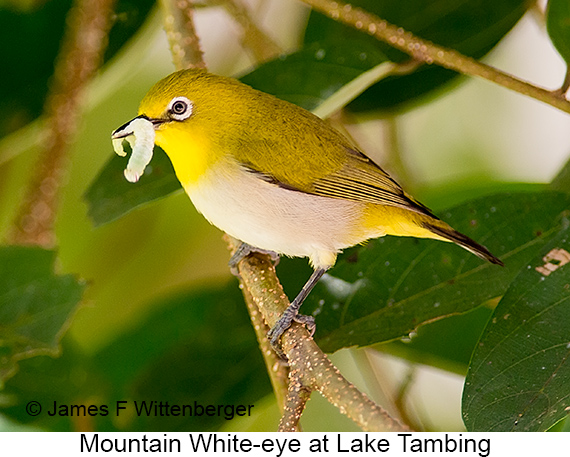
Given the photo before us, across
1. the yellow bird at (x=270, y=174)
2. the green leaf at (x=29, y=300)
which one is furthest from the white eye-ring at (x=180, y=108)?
the green leaf at (x=29, y=300)

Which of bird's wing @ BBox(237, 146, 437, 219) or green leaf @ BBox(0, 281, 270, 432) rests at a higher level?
bird's wing @ BBox(237, 146, 437, 219)

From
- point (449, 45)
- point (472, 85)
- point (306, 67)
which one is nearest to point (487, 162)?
point (472, 85)

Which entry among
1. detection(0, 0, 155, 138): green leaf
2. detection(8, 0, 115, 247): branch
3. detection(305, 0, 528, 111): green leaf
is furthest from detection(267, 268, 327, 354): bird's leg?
detection(0, 0, 155, 138): green leaf

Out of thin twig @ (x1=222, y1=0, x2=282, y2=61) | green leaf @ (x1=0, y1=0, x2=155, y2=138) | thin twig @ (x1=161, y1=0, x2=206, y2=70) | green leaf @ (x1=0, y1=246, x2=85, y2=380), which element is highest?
green leaf @ (x1=0, y1=0, x2=155, y2=138)

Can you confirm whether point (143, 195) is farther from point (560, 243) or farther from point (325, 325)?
point (560, 243)

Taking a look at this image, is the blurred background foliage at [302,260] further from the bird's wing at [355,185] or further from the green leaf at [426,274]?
the bird's wing at [355,185]

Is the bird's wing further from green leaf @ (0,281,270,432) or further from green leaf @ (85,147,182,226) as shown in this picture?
green leaf @ (0,281,270,432)

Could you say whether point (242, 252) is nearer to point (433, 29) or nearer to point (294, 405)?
point (294, 405)
